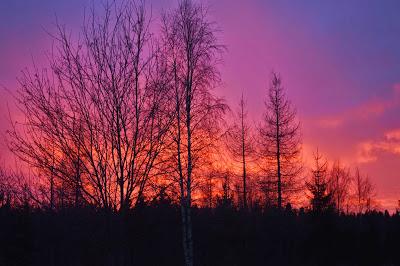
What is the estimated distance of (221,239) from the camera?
23.7m

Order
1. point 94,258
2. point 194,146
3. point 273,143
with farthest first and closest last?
point 273,143
point 194,146
point 94,258

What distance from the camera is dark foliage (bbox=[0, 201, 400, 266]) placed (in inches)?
794

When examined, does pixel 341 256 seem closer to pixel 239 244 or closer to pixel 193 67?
pixel 239 244

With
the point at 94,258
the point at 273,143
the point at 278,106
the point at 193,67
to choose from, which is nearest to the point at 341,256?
the point at 273,143

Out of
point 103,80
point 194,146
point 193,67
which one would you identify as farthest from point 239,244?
point 103,80

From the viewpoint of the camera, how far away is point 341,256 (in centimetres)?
2278

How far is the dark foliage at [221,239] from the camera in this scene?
20.2 metres

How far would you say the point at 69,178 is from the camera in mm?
8180

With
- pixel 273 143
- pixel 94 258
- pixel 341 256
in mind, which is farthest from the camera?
pixel 273 143

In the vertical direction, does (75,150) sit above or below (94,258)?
above

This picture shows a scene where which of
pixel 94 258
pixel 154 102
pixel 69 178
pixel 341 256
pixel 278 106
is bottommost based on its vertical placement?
pixel 341 256

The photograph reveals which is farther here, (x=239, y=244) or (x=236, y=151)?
(x=236, y=151)

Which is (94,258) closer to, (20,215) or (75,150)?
(75,150)

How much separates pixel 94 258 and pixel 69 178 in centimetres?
186
